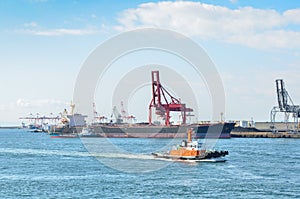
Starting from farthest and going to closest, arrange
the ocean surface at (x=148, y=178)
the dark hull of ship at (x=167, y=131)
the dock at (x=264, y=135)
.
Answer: the dock at (x=264, y=135)
the dark hull of ship at (x=167, y=131)
the ocean surface at (x=148, y=178)

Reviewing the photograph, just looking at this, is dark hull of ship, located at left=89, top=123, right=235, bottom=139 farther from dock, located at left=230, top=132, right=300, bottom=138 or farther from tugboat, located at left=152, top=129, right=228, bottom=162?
tugboat, located at left=152, top=129, right=228, bottom=162

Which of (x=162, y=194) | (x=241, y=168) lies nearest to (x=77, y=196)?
(x=162, y=194)

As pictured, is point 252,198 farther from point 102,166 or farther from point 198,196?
point 102,166

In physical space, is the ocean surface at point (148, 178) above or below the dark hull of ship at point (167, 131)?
below

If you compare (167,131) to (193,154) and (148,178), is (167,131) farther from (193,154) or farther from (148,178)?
(148,178)

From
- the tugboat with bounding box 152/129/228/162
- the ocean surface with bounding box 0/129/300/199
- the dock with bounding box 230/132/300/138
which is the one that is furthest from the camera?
the dock with bounding box 230/132/300/138

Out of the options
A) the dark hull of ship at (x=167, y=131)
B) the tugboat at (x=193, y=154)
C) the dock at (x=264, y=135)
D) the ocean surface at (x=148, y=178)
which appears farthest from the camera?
the dock at (x=264, y=135)

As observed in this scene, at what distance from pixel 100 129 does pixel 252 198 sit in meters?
105

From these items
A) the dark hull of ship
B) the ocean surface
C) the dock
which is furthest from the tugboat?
the dock

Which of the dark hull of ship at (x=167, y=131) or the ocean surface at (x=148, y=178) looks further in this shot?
the dark hull of ship at (x=167, y=131)

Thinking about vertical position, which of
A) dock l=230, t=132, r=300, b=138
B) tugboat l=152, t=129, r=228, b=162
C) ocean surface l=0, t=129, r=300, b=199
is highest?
dock l=230, t=132, r=300, b=138

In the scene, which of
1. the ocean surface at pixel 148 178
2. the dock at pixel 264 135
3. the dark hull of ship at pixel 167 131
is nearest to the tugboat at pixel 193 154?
the ocean surface at pixel 148 178

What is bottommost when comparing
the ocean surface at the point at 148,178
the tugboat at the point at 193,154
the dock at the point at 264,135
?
the ocean surface at the point at 148,178

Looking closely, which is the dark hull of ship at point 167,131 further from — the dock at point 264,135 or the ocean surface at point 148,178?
the ocean surface at point 148,178
